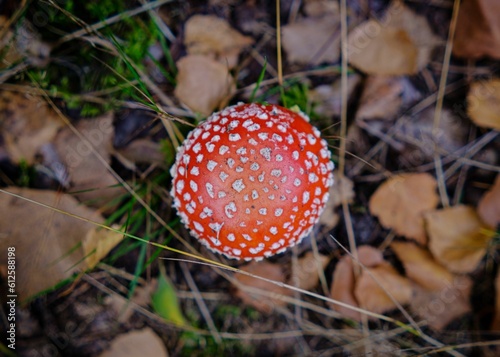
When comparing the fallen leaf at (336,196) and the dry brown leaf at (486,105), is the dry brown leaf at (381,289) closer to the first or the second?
the fallen leaf at (336,196)

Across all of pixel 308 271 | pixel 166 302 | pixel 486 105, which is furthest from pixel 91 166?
pixel 486 105

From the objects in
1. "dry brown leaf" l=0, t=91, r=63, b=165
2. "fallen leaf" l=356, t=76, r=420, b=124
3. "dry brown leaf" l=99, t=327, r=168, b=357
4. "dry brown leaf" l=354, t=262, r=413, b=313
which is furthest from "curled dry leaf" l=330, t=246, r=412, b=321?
"dry brown leaf" l=0, t=91, r=63, b=165

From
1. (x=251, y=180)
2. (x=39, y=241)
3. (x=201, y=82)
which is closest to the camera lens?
(x=251, y=180)

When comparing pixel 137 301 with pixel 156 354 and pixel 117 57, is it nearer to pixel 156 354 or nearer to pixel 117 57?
pixel 156 354

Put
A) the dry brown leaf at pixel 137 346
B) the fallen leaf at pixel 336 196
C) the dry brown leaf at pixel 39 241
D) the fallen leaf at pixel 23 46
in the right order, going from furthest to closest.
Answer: the fallen leaf at pixel 336 196 < the dry brown leaf at pixel 137 346 < the fallen leaf at pixel 23 46 < the dry brown leaf at pixel 39 241

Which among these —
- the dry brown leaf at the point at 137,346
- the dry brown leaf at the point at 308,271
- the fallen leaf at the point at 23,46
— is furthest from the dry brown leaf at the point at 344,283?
the fallen leaf at the point at 23,46

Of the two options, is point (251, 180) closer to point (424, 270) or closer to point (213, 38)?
point (213, 38)
